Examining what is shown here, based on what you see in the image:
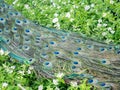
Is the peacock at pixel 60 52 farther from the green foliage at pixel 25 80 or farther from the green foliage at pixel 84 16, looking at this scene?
the green foliage at pixel 84 16

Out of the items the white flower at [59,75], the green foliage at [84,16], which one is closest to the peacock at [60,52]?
the white flower at [59,75]

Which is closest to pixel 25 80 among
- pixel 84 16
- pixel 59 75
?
pixel 59 75

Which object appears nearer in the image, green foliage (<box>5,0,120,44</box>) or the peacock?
the peacock

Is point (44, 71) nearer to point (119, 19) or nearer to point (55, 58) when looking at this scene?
point (55, 58)

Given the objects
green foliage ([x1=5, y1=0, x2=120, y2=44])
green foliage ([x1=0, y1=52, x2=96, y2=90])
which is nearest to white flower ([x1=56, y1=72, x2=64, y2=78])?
green foliage ([x1=0, y1=52, x2=96, y2=90])

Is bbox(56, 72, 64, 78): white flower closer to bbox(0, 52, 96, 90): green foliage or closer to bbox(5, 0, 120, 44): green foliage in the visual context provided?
bbox(0, 52, 96, 90): green foliage
